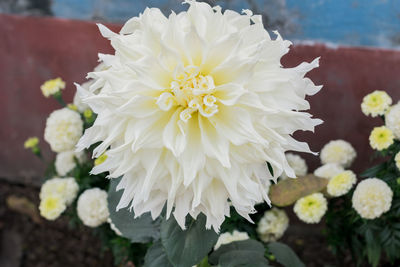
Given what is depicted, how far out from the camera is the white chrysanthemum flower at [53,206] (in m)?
1.54

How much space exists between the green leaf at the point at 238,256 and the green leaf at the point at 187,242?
0.19 m

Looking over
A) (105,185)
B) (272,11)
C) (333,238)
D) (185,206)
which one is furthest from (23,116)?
(185,206)

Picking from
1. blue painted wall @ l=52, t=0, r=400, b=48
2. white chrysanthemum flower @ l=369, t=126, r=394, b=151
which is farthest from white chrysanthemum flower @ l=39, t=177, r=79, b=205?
white chrysanthemum flower @ l=369, t=126, r=394, b=151

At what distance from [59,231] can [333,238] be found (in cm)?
131

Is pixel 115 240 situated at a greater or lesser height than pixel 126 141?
lesser

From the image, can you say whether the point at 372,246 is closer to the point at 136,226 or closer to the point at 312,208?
the point at 312,208

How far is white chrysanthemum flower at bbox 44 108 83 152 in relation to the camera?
159 cm

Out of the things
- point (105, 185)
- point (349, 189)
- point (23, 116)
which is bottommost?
point (23, 116)

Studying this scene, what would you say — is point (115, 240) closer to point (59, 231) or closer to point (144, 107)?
point (59, 231)

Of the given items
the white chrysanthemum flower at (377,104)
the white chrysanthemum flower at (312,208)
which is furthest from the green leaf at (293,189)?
the white chrysanthemum flower at (377,104)

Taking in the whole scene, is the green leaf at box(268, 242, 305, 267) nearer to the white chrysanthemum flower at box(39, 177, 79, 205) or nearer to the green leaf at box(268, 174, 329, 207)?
the green leaf at box(268, 174, 329, 207)

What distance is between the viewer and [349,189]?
4.87 feet

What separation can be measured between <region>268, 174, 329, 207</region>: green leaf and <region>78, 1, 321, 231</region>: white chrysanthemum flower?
0.72m

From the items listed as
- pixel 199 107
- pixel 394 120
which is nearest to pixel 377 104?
pixel 394 120
